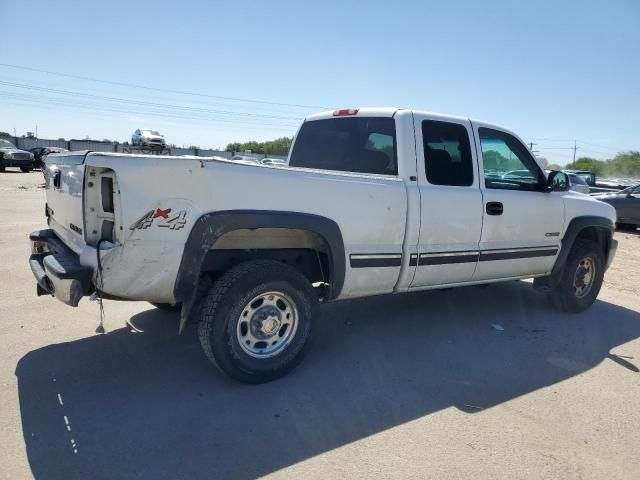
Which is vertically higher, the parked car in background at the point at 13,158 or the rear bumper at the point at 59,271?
the parked car in background at the point at 13,158

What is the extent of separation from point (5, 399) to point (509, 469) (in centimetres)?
303

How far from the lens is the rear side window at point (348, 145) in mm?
4066

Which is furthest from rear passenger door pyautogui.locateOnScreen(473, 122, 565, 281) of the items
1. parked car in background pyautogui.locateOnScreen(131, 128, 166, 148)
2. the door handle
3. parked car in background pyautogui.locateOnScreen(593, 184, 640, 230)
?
parked car in background pyautogui.locateOnScreen(131, 128, 166, 148)

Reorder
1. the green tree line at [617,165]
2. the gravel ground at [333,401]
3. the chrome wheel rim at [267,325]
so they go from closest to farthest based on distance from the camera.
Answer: the gravel ground at [333,401] → the chrome wheel rim at [267,325] → the green tree line at [617,165]

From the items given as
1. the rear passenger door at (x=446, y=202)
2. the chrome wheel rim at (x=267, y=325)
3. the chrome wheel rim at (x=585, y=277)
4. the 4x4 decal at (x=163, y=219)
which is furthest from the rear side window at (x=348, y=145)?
the chrome wheel rim at (x=585, y=277)

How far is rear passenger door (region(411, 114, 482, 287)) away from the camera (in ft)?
12.8

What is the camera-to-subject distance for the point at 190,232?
9.34ft

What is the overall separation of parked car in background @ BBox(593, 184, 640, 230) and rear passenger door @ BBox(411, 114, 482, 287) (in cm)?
1092

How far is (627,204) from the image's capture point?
514 inches

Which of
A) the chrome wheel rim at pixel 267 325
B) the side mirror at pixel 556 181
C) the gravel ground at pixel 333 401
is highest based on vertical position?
the side mirror at pixel 556 181

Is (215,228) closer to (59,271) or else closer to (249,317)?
(249,317)

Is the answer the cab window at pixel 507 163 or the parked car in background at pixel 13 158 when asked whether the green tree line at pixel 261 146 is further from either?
the cab window at pixel 507 163

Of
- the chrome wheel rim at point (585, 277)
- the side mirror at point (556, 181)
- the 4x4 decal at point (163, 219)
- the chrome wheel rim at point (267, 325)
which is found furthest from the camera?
the chrome wheel rim at point (585, 277)

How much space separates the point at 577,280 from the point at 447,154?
8.39 feet
